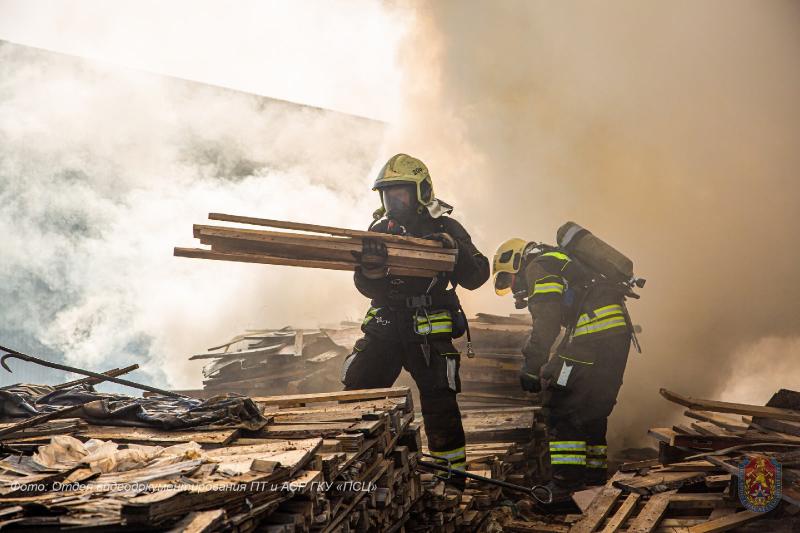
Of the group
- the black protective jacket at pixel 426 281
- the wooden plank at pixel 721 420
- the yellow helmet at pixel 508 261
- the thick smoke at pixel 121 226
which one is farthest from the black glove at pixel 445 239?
the thick smoke at pixel 121 226

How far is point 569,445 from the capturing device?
222 inches

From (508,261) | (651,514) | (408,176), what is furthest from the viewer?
(508,261)

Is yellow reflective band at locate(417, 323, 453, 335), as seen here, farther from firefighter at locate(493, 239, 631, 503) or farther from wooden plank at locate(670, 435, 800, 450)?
wooden plank at locate(670, 435, 800, 450)

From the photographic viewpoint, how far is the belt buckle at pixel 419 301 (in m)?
5.29

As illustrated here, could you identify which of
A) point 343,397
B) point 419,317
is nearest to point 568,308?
point 419,317

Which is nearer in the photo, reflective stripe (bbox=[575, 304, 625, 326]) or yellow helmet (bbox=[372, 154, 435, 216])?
yellow helmet (bbox=[372, 154, 435, 216])

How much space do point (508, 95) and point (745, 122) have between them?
3833 mm

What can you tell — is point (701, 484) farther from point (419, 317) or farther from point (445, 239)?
point (445, 239)

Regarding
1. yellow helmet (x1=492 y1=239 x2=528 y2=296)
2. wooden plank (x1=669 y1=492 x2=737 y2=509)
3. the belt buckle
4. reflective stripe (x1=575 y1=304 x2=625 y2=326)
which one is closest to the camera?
wooden plank (x1=669 y1=492 x2=737 y2=509)

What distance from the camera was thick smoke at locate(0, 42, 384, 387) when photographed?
11.1m

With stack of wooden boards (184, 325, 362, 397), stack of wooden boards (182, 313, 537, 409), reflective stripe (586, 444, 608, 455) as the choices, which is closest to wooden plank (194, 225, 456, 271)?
reflective stripe (586, 444, 608, 455)

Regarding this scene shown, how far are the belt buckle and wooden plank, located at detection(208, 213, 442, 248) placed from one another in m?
0.40

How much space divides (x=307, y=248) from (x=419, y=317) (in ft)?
3.56

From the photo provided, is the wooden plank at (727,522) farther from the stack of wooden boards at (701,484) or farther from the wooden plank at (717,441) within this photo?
the wooden plank at (717,441)
